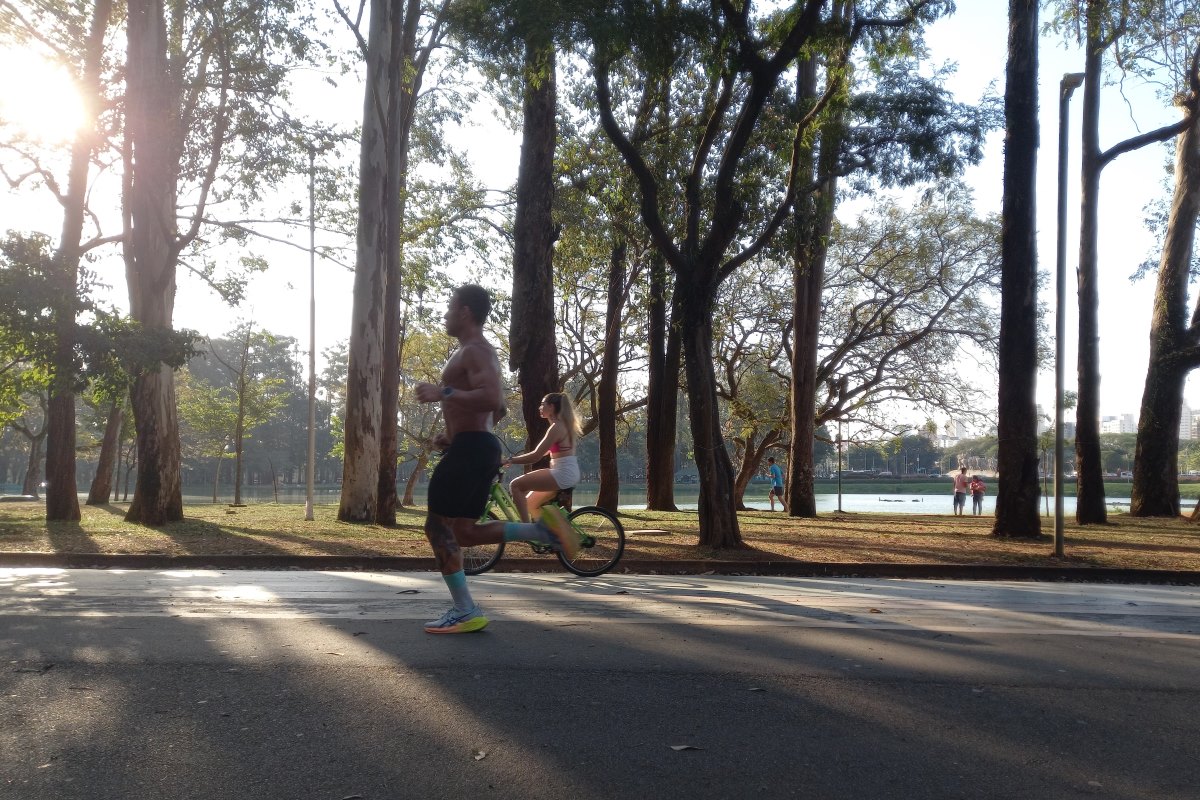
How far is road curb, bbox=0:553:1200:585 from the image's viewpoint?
34.0 ft

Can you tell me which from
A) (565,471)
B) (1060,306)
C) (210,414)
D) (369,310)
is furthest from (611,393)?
(210,414)

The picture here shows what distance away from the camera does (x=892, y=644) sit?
5.27m

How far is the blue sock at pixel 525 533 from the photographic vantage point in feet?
19.5

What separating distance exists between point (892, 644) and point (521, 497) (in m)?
4.13

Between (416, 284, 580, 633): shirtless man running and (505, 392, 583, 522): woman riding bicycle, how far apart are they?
2890 mm

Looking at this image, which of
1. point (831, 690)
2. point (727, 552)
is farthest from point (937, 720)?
point (727, 552)

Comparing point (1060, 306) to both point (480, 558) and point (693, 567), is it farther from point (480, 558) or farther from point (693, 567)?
point (480, 558)

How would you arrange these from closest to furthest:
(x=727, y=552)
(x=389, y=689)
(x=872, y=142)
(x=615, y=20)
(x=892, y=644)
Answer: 1. (x=389, y=689)
2. (x=892, y=644)
3. (x=615, y=20)
4. (x=727, y=552)
5. (x=872, y=142)

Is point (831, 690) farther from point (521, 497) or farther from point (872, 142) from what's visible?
point (872, 142)

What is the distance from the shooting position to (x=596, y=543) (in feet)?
29.2

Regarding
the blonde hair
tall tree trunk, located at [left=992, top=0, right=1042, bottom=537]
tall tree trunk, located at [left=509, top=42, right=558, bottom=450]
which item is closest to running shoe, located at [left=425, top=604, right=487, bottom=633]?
the blonde hair

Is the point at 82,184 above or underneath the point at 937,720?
above

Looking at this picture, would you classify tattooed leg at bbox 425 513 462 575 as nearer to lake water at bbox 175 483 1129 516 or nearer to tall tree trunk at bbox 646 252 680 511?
tall tree trunk at bbox 646 252 680 511

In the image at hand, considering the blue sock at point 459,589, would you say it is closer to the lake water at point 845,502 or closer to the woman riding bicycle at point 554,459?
the woman riding bicycle at point 554,459
